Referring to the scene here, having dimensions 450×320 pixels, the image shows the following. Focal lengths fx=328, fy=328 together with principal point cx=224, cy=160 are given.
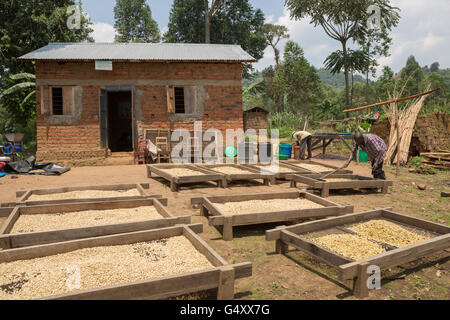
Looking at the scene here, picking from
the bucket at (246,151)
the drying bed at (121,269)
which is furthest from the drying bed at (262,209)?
the bucket at (246,151)

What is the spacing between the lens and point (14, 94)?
52.0 ft

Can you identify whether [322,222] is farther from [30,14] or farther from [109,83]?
[30,14]

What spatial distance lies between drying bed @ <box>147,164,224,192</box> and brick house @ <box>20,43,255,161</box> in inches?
147

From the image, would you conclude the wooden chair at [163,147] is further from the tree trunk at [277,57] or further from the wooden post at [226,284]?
the tree trunk at [277,57]

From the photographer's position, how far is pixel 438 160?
35.3 ft

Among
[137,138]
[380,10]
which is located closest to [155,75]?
[137,138]

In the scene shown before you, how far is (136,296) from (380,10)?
24.6 metres

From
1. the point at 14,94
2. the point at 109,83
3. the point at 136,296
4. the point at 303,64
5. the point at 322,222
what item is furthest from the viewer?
the point at 303,64

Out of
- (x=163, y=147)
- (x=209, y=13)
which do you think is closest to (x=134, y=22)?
(x=209, y=13)

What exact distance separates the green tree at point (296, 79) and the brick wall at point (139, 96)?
15.4 meters

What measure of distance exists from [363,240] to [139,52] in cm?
1131

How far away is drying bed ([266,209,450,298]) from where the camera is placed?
2885mm

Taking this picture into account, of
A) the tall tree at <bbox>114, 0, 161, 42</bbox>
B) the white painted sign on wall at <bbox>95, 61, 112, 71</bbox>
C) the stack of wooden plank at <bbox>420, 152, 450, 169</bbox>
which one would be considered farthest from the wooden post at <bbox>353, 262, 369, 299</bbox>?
the tall tree at <bbox>114, 0, 161, 42</bbox>

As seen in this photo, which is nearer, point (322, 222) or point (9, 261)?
point (9, 261)
